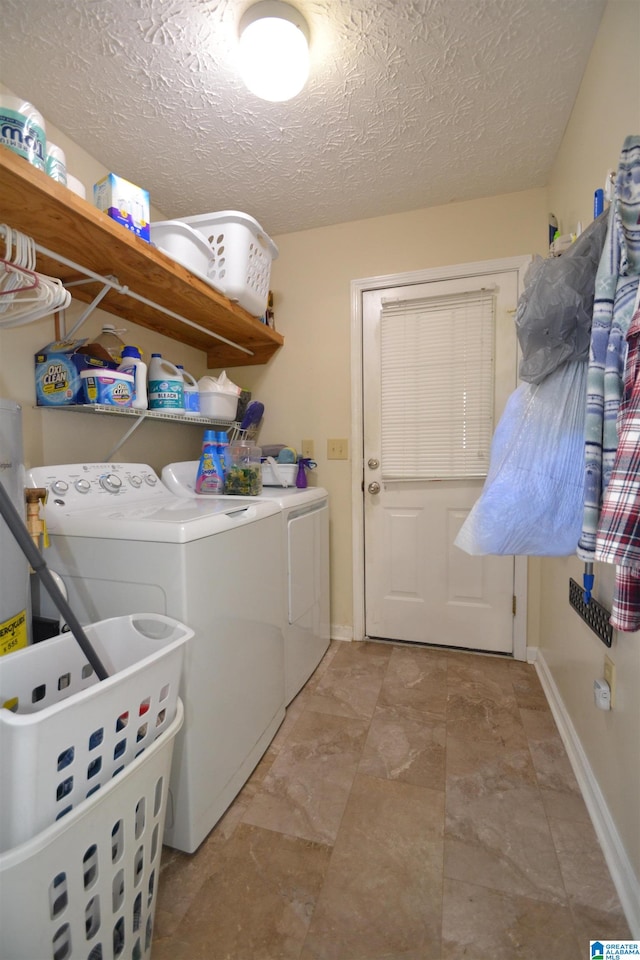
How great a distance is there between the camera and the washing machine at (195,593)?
40.1 inches

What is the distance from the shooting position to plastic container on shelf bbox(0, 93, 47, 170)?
96 centimetres

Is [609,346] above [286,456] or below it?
above

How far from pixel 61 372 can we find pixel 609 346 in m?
1.59

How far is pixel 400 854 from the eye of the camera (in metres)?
1.05

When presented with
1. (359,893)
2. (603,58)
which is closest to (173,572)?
(359,893)

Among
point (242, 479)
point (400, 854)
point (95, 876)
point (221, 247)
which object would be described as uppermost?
point (221, 247)

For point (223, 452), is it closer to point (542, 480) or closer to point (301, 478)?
point (301, 478)

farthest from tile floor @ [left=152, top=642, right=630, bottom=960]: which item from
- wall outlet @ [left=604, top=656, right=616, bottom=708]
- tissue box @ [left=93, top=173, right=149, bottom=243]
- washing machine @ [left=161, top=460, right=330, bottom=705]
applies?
tissue box @ [left=93, top=173, right=149, bottom=243]

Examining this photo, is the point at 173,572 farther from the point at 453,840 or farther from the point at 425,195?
the point at 425,195

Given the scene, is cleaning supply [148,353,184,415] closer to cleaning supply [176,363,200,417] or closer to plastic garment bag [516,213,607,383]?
cleaning supply [176,363,200,417]

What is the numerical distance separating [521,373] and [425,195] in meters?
1.48

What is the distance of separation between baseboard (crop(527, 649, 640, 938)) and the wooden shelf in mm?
2130

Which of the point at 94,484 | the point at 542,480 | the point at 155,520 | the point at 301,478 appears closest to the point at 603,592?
the point at 542,480

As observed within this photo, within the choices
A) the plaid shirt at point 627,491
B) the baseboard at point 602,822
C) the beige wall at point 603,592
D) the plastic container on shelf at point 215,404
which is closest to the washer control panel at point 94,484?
the plastic container on shelf at point 215,404
